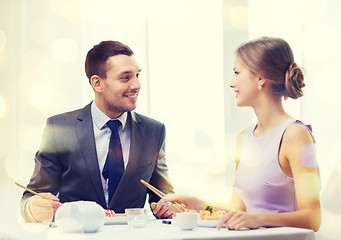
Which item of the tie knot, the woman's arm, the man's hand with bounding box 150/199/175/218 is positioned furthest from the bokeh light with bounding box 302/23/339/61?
the man's hand with bounding box 150/199/175/218

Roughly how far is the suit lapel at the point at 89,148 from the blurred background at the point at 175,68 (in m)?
0.78

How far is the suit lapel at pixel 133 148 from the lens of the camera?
Answer: 2.23 metres

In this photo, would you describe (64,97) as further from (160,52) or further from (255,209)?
(255,209)

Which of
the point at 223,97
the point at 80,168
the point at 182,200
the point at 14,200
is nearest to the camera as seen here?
the point at 182,200

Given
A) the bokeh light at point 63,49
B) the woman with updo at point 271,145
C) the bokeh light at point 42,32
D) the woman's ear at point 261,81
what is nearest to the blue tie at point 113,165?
the woman with updo at point 271,145

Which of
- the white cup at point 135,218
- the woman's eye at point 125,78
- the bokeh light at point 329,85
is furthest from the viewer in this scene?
the bokeh light at point 329,85

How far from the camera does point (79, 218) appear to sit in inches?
56.2

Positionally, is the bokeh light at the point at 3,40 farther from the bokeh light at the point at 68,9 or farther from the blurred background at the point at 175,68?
the bokeh light at the point at 68,9

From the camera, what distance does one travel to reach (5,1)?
303 cm

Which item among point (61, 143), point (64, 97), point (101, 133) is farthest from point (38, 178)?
point (64, 97)

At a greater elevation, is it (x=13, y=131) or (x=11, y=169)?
(x=13, y=131)

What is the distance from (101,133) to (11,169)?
36.0 inches

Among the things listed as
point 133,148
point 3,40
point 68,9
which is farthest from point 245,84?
point 3,40

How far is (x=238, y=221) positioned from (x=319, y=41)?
68.3 inches
